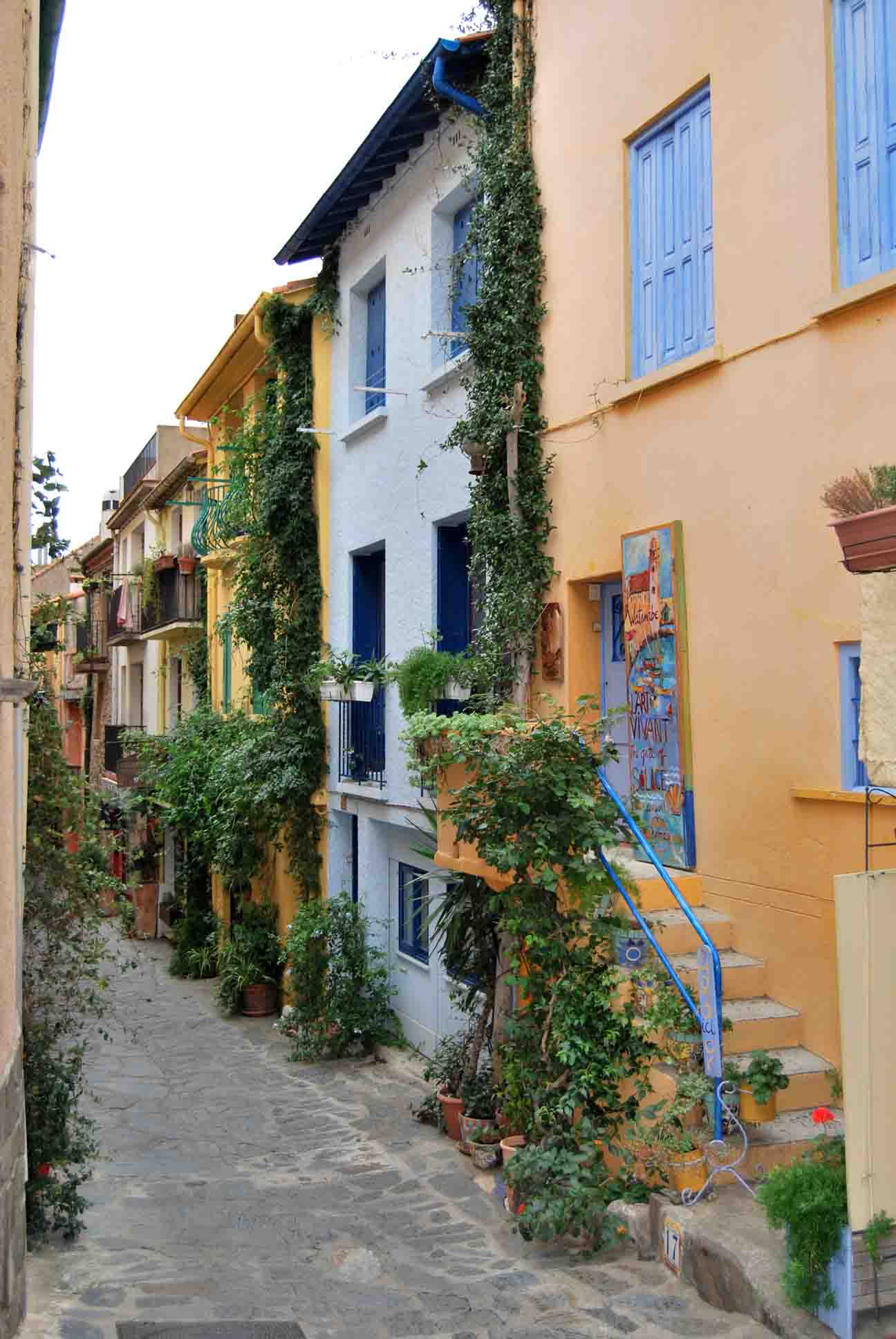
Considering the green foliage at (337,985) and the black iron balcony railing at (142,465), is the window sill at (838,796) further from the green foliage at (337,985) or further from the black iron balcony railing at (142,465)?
the black iron balcony railing at (142,465)

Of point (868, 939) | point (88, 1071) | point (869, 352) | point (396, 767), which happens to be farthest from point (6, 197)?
point (88, 1071)

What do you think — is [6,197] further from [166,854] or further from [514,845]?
[166,854]

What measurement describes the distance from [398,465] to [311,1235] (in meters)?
7.22

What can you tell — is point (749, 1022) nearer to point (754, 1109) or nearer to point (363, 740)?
point (754, 1109)

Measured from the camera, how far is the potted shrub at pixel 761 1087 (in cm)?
581

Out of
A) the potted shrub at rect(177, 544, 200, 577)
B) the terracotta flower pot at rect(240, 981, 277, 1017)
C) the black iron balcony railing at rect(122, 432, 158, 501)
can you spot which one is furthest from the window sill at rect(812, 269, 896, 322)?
the black iron balcony railing at rect(122, 432, 158, 501)

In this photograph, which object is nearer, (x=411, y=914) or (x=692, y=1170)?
(x=692, y=1170)

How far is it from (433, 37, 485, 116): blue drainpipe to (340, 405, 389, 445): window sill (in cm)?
304

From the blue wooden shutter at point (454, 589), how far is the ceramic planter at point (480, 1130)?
14.1ft

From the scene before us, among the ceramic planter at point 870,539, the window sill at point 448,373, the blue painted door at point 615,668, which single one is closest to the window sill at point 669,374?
the blue painted door at point 615,668

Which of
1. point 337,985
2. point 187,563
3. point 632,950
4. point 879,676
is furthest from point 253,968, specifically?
point 879,676

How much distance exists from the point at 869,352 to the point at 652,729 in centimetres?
284

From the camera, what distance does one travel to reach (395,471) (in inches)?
477

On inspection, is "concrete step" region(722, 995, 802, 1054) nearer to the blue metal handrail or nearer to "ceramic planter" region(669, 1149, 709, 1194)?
the blue metal handrail
